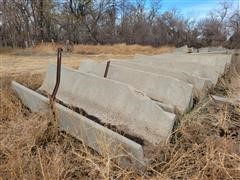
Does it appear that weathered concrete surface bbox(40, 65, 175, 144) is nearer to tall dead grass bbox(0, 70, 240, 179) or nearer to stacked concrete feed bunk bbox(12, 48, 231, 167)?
stacked concrete feed bunk bbox(12, 48, 231, 167)

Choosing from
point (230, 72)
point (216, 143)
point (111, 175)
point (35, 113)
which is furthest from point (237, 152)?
point (230, 72)

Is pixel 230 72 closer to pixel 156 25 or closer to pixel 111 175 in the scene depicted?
pixel 111 175

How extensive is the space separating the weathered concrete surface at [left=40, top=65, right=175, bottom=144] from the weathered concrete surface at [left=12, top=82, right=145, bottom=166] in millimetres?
348

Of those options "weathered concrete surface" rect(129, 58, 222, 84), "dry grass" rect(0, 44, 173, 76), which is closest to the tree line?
"dry grass" rect(0, 44, 173, 76)

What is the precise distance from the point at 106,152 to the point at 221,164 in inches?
38.2

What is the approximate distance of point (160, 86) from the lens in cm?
402

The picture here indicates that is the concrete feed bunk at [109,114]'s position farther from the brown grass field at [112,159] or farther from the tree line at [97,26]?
the tree line at [97,26]

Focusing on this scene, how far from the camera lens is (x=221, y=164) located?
2.62 meters

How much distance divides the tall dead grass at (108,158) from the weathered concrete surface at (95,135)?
0.28 feet

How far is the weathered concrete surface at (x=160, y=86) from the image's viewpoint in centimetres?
375

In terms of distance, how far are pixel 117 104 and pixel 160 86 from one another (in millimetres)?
715

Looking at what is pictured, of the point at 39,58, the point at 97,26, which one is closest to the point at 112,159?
the point at 39,58

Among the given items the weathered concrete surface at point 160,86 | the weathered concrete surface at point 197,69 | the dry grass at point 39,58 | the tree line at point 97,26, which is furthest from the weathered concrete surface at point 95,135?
the tree line at point 97,26

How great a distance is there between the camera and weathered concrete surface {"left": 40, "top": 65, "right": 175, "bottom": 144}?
10.4 ft
